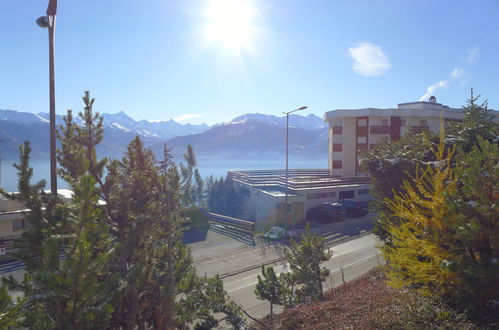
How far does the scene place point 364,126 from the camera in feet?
159

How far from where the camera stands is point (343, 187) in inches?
1571

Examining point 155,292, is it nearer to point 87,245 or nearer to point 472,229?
point 87,245

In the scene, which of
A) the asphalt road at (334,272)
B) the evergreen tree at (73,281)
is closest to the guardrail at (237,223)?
the asphalt road at (334,272)

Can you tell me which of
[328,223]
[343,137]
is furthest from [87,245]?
[343,137]

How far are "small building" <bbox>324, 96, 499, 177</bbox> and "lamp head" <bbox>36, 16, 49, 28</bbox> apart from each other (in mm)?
42183

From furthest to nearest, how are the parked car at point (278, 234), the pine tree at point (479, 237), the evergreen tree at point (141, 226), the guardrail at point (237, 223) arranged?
the guardrail at point (237, 223), the parked car at point (278, 234), the evergreen tree at point (141, 226), the pine tree at point (479, 237)

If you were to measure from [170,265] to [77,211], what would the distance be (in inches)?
129

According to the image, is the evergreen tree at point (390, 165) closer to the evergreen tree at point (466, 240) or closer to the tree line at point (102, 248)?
the evergreen tree at point (466, 240)

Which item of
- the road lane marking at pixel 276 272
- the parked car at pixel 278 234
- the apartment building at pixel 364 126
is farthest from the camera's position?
the apartment building at pixel 364 126

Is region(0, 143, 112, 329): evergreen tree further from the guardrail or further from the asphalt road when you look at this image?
the guardrail

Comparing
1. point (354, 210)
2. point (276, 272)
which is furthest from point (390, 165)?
point (354, 210)

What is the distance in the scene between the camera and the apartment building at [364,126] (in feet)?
155

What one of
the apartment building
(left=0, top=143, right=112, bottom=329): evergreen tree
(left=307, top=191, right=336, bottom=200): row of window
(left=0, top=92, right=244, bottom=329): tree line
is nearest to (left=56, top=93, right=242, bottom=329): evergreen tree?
(left=0, top=92, right=244, bottom=329): tree line

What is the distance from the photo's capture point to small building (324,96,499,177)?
47125mm
